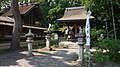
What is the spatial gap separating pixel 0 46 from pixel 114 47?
39.6 ft

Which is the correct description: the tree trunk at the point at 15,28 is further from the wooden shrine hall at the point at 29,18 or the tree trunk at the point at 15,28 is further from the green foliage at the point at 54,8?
the green foliage at the point at 54,8

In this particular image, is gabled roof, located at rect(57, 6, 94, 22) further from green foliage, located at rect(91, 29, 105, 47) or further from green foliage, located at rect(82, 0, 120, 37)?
green foliage, located at rect(91, 29, 105, 47)

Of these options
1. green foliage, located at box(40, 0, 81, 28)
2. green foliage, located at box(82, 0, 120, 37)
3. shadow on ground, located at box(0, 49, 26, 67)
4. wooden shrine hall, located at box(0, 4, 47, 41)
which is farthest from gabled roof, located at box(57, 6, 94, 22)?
green foliage, located at box(40, 0, 81, 28)

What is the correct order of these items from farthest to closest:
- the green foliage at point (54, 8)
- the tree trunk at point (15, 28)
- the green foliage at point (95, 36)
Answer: the green foliage at point (54, 8) → the tree trunk at point (15, 28) → the green foliage at point (95, 36)

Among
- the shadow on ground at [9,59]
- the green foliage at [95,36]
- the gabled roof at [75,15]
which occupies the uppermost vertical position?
the gabled roof at [75,15]

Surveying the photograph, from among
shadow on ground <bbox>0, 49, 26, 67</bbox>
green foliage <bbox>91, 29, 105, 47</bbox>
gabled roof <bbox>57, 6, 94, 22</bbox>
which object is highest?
gabled roof <bbox>57, 6, 94, 22</bbox>

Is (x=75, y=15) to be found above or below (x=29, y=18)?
above

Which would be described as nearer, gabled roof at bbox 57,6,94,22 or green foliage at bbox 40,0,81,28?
gabled roof at bbox 57,6,94,22

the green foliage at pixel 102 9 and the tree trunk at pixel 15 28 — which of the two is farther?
the tree trunk at pixel 15 28

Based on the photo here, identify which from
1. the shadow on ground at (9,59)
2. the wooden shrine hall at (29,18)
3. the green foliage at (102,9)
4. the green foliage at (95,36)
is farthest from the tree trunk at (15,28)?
the green foliage at (95,36)

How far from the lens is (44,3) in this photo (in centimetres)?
4172

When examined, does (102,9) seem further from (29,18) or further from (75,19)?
(29,18)

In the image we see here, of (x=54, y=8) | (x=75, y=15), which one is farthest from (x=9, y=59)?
(x=54, y=8)

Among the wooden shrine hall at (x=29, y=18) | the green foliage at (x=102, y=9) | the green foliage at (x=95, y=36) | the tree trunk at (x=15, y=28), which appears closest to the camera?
the green foliage at (x=95, y=36)
